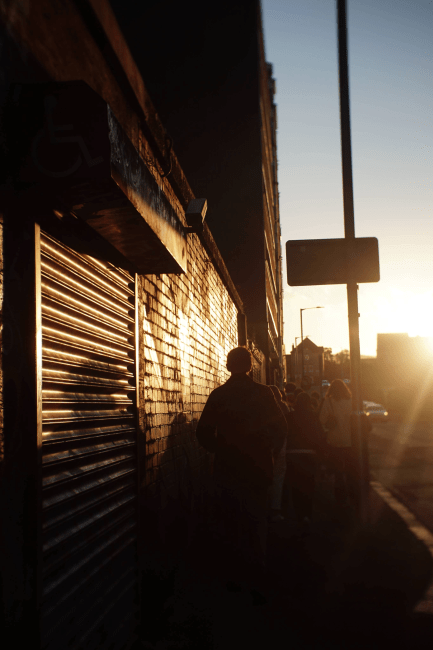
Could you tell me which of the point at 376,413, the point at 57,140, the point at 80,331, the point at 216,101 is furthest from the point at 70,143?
the point at 376,413

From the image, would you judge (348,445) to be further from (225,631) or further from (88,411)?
(88,411)

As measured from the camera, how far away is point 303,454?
319 inches

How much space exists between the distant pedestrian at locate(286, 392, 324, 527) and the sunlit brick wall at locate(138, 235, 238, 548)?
3.66 feet

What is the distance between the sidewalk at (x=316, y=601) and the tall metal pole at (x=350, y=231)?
113 centimetres

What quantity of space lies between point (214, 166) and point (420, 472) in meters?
15.0

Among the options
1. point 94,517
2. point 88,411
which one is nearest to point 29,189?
point 88,411

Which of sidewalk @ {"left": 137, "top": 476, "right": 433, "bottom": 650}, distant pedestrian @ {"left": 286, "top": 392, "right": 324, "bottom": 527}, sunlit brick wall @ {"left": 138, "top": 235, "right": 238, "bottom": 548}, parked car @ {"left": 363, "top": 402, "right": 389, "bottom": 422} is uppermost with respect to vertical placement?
sunlit brick wall @ {"left": 138, "top": 235, "right": 238, "bottom": 548}

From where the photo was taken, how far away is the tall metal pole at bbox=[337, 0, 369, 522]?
7.80 metres

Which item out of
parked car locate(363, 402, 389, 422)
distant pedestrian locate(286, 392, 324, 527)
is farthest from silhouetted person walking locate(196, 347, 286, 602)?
parked car locate(363, 402, 389, 422)

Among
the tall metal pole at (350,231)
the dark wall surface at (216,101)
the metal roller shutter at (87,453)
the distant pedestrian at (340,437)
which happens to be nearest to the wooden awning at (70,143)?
the metal roller shutter at (87,453)

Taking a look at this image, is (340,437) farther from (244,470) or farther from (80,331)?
(80,331)

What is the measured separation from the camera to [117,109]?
4.07 meters

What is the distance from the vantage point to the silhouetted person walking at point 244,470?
4.67 m

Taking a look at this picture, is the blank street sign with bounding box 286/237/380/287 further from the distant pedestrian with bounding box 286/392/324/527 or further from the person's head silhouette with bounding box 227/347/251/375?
the person's head silhouette with bounding box 227/347/251/375
